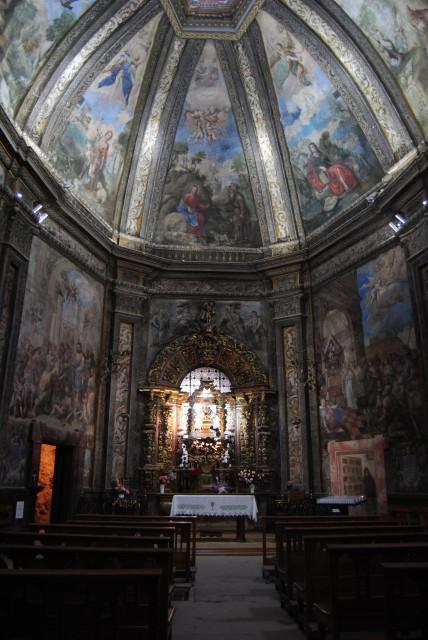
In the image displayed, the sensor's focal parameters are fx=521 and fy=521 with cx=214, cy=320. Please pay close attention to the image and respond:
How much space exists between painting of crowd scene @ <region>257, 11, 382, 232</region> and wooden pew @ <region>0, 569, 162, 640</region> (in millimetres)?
14066

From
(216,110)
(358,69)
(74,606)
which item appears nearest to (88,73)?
(216,110)

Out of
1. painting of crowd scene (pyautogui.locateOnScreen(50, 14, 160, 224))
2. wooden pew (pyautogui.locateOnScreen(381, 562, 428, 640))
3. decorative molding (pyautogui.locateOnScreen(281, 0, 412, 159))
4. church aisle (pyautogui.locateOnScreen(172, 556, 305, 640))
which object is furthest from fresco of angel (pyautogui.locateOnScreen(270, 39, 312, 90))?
wooden pew (pyautogui.locateOnScreen(381, 562, 428, 640))

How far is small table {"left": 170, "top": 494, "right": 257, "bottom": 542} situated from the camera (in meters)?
13.3

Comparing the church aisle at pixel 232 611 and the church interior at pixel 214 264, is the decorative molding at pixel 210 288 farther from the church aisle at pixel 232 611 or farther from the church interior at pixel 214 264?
the church aisle at pixel 232 611

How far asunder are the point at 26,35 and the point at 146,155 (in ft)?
21.1

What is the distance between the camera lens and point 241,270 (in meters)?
18.9

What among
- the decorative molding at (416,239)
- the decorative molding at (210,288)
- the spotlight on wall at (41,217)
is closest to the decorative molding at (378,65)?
the decorative molding at (416,239)

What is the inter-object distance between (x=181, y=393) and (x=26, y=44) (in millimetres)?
11318

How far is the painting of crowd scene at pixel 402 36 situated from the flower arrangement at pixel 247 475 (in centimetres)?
1119

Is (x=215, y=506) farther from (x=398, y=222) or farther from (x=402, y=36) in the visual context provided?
(x=402, y=36)

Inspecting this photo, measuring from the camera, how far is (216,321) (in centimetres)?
1866

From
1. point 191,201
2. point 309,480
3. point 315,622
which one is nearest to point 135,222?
point 191,201

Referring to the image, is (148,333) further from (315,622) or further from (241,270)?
(315,622)

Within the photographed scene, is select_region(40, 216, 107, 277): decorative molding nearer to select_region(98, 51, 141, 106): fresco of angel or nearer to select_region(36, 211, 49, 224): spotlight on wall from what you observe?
select_region(36, 211, 49, 224): spotlight on wall
